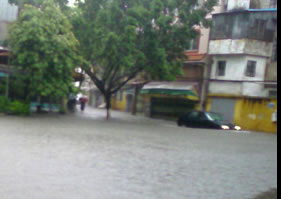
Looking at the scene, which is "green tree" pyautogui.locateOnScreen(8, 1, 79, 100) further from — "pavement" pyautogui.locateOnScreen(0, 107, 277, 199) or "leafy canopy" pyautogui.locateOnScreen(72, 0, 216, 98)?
"pavement" pyautogui.locateOnScreen(0, 107, 277, 199)

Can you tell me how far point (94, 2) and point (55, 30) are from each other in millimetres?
3245

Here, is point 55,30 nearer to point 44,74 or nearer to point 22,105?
point 44,74

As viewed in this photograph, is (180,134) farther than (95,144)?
Yes

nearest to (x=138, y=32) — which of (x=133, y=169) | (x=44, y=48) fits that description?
(x=44, y=48)

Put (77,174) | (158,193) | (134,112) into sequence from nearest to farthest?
(158,193) < (77,174) < (134,112)

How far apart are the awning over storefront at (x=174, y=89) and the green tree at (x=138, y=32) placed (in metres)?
3.80

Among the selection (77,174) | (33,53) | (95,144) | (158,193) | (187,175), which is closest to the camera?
(158,193)

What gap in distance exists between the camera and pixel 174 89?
84.3 feet

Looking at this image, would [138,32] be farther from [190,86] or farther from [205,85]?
[205,85]

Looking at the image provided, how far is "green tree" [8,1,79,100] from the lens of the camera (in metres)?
17.9

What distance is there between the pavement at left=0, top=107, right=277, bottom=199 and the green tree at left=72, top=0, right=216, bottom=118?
28.1 ft

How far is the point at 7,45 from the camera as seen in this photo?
770 inches

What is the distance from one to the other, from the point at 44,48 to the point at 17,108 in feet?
12.3

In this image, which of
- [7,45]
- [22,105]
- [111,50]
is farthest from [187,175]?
[7,45]
